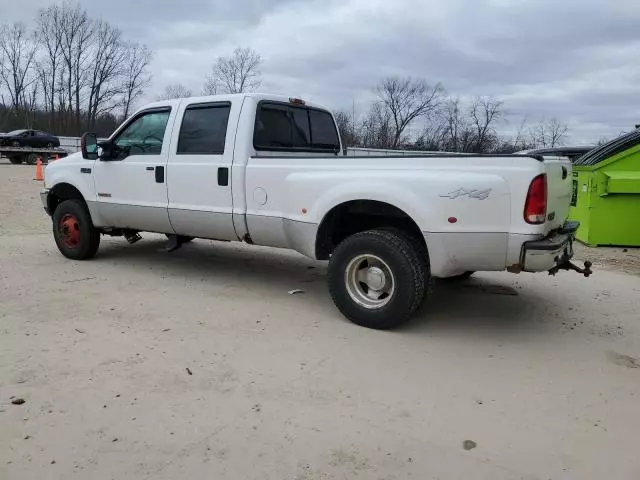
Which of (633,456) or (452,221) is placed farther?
(452,221)

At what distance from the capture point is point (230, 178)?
530 cm

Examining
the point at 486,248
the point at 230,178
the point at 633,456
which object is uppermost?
the point at 230,178

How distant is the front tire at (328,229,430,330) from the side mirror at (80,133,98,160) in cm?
350

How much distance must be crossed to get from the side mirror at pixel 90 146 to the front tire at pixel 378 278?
138 inches

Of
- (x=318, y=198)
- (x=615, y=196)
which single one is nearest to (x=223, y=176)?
(x=318, y=198)

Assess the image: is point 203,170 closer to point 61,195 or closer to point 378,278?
point 378,278

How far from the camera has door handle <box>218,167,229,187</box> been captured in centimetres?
532

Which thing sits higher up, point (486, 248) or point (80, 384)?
point (486, 248)

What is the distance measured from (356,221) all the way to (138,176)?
264 cm

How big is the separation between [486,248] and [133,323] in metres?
2.91

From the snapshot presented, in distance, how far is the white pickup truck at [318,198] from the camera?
3.92m

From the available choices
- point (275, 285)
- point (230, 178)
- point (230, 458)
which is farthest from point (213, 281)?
point (230, 458)

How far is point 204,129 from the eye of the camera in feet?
18.5

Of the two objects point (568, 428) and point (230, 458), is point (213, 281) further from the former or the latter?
point (568, 428)
